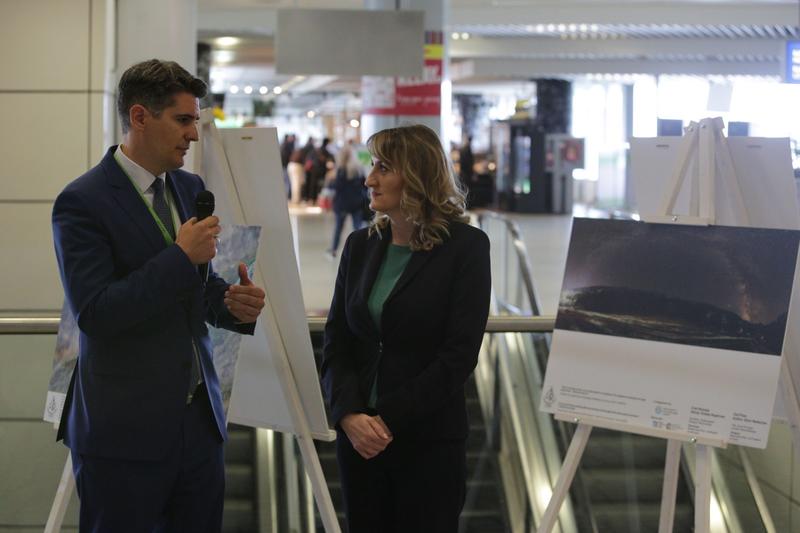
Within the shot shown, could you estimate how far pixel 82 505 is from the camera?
2.54 m

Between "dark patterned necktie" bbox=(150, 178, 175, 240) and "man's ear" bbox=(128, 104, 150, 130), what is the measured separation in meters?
0.15

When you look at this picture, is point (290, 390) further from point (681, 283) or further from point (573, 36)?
point (573, 36)

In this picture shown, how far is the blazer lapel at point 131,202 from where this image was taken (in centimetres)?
244

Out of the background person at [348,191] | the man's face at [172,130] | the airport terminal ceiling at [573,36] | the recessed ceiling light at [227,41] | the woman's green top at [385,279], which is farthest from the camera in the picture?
the recessed ceiling light at [227,41]

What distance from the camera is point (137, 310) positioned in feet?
7.66

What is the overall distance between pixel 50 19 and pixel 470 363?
4417 millimetres

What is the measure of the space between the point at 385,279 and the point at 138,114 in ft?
2.71

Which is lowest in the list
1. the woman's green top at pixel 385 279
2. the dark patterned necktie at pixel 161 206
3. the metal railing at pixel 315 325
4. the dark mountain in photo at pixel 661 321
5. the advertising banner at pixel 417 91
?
the metal railing at pixel 315 325

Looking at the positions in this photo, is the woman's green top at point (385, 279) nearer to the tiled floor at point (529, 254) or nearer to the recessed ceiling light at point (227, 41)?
the tiled floor at point (529, 254)

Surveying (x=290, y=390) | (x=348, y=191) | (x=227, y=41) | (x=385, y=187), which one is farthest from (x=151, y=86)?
(x=227, y=41)

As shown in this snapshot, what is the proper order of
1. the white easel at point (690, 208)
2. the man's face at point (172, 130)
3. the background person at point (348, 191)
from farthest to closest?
the background person at point (348, 191)
the white easel at point (690, 208)
the man's face at point (172, 130)

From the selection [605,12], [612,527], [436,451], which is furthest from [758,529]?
[605,12]

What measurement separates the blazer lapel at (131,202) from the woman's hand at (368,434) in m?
0.70

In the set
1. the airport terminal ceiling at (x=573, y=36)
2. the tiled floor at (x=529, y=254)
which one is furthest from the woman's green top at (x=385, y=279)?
the airport terminal ceiling at (x=573, y=36)
